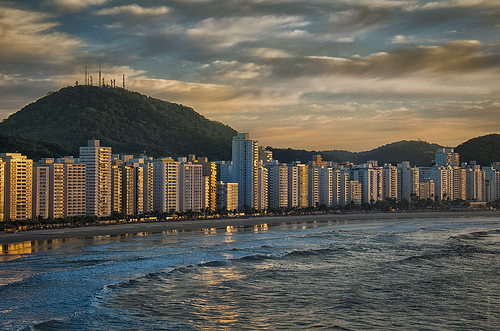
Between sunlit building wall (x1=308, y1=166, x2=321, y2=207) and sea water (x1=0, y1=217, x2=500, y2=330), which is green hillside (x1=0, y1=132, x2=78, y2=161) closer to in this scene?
sunlit building wall (x1=308, y1=166, x2=321, y2=207)

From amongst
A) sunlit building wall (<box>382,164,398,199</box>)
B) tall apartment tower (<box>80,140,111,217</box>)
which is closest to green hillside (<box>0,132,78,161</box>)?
tall apartment tower (<box>80,140,111,217</box>)

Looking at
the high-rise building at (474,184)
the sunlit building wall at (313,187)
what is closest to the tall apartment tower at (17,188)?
the sunlit building wall at (313,187)

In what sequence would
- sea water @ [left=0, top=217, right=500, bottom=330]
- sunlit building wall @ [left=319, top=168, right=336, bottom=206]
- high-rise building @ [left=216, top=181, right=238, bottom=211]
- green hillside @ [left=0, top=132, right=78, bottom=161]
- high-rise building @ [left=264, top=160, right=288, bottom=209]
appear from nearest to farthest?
1. sea water @ [left=0, top=217, right=500, bottom=330]
2. green hillside @ [left=0, top=132, right=78, bottom=161]
3. high-rise building @ [left=216, top=181, right=238, bottom=211]
4. high-rise building @ [left=264, top=160, right=288, bottom=209]
5. sunlit building wall @ [left=319, top=168, right=336, bottom=206]

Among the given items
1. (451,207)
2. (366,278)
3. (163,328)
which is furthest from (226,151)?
(163,328)

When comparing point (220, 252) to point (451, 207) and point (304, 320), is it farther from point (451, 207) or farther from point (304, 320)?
point (451, 207)

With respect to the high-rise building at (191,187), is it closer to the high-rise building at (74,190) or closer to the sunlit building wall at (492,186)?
the high-rise building at (74,190)

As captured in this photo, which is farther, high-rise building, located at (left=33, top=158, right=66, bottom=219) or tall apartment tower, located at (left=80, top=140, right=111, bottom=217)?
tall apartment tower, located at (left=80, top=140, right=111, bottom=217)

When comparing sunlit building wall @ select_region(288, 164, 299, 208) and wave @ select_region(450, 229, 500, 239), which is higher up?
sunlit building wall @ select_region(288, 164, 299, 208)

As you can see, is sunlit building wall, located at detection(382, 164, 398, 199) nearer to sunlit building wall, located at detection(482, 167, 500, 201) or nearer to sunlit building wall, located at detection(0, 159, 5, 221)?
sunlit building wall, located at detection(482, 167, 500, 201)

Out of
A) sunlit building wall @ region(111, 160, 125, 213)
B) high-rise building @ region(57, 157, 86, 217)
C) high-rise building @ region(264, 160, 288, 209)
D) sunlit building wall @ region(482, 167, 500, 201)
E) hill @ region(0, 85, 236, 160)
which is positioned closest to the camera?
high-rise building @ region(57, 157, 86, 217)

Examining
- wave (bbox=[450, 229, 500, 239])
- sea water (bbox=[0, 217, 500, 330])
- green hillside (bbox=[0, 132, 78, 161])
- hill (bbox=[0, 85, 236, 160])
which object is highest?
hill (bbox=[0, 85, 236, 160])
